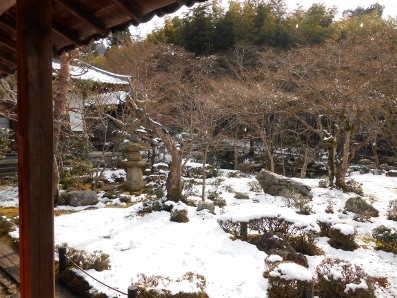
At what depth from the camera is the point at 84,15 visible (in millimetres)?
1998

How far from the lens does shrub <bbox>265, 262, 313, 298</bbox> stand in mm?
3778

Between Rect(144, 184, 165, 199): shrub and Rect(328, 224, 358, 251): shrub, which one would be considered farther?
Rect(144, 184, 165, 199): shrub

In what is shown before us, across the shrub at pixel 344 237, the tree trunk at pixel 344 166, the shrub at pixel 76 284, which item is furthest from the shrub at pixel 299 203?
the shrub at pixel 76 284

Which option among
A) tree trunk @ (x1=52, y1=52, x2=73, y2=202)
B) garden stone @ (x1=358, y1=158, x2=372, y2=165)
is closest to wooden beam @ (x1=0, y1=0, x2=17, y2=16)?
tree trunk @ (x1=52, y1=52, x2=73, y2=202)

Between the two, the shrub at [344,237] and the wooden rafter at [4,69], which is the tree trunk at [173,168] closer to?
the shrub at [344,237]

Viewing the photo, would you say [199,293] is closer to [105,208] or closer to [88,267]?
[88,267]

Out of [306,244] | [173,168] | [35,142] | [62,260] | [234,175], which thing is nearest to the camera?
[35,142]

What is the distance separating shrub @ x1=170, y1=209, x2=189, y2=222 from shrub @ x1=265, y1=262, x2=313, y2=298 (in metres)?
3.22

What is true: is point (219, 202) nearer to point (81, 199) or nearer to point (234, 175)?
point (81, 199)

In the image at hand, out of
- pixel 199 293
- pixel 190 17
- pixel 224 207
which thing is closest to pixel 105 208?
pixel 224 207

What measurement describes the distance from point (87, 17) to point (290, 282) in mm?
3767

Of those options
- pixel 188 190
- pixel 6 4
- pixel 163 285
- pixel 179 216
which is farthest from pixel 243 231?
pixel 6 4

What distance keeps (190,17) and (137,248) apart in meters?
19.8

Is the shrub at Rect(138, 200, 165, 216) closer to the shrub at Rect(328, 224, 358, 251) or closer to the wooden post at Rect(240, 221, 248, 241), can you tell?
the wooden post at Rect(240, 221, 248, 241)
